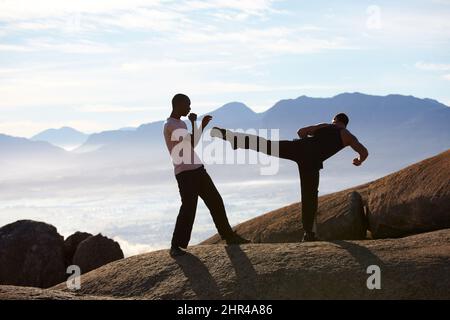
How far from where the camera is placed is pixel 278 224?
19.0 m

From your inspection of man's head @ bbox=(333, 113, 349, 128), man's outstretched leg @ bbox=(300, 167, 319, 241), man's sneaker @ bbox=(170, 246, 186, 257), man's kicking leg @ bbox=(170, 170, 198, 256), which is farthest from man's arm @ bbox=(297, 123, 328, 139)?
man's sneaker @ bbox=(170, 246, 186, 257)

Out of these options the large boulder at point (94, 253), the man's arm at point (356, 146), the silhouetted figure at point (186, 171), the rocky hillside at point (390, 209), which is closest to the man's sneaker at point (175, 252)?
the silhouetted figure at point (186, 171)

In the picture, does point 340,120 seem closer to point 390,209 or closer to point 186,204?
point 186,204

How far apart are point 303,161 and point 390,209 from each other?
4279 mm

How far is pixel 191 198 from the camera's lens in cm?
1232

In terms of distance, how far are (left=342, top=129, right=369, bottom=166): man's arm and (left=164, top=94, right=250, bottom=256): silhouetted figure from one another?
2.77m

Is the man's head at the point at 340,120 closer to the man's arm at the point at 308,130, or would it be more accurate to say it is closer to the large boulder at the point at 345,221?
the man's arm at the point at 308,130

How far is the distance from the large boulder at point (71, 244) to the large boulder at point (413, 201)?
1343 cm

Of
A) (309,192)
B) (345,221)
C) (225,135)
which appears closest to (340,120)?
(309,192)
